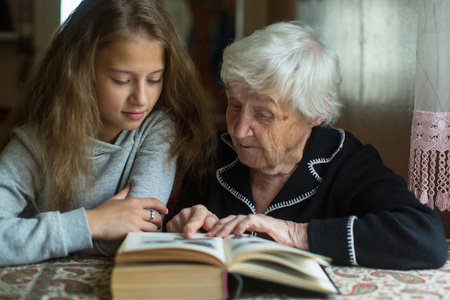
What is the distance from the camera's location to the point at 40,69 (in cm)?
149

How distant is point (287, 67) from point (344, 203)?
394mm

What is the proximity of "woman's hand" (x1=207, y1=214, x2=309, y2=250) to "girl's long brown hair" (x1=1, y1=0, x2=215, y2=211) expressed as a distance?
0.36 metres

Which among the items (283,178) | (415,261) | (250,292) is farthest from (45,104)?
(415,261)

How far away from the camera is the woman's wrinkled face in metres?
1.38

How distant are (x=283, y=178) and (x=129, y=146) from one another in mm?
453

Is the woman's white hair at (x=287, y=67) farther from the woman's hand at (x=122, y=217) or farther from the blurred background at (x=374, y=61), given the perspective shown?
the woman's hand at (x=122, y=217)

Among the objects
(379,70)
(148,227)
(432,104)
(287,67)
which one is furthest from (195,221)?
(379,70)

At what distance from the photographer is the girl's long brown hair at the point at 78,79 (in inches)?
53.4

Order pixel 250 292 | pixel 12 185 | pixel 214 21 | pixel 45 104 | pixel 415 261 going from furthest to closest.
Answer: pixel 214 21
pixel 45 104
pixel 12 185
pixel 415 261
pixel 250 292

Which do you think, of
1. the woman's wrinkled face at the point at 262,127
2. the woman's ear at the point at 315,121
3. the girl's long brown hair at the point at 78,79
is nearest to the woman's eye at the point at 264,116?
the woman's wrinkled face at the point at 262,127

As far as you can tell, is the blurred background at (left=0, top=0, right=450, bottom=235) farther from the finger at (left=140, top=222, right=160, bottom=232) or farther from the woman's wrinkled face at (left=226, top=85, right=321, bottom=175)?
the finger at (left=140, top=222, right=160, bottom=232)

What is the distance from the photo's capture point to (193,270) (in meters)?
0.91

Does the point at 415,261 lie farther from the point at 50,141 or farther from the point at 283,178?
the point at 50,141

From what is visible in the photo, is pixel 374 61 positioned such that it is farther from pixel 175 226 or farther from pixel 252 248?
pixel 252 248
